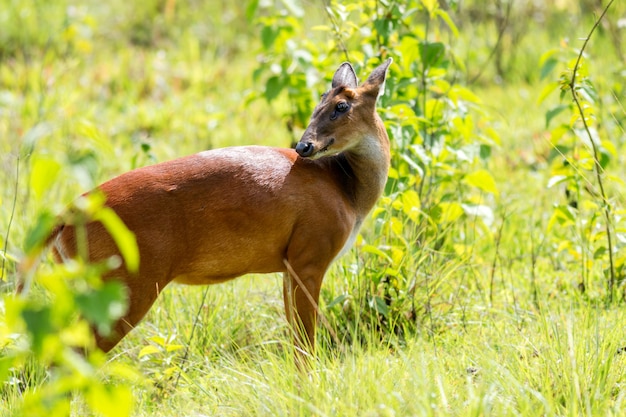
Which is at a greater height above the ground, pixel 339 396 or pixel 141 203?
pixel 141 203

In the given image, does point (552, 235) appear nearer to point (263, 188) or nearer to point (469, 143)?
point (469, 143)

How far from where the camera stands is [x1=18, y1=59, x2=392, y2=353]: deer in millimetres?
3873

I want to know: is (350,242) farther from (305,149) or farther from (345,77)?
(345,77)

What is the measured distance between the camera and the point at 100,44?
10.5 meters

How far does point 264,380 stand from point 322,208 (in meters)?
0.90

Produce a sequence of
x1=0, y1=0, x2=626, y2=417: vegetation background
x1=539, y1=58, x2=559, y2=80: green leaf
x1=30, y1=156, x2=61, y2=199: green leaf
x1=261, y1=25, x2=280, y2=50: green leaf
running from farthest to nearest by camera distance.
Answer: x1=261, y1=25, x2=280, y2=50: green leaf < x1=539, y1=58, x2=559, y2=80: green leaf < x1=0, y1=0, x2=626, y2=417: vegetation background < x1=30, y1=156, x2=61, y2=199: green leaf

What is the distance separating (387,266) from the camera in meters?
4.87

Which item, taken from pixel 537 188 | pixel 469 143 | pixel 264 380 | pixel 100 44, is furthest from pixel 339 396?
pixel 100 44

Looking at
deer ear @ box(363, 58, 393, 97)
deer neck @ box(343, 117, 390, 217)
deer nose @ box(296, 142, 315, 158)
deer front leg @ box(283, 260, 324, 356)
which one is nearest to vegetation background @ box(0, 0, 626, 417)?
deer front leg @ box(283, 260, 324, 356)

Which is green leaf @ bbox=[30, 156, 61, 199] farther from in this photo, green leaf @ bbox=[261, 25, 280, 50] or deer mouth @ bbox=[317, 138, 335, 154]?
green leaf @ bbox=[261, 25, 280, 50]

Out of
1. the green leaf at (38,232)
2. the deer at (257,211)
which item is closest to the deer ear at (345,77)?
the deer at (257,211)

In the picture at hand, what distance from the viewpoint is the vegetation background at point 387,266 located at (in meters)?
3.27

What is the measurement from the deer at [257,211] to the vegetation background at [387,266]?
26cm

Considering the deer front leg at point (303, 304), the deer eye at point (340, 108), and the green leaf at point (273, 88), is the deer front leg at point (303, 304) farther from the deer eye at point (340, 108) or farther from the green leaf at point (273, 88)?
the green leaf at point (273, 88)
